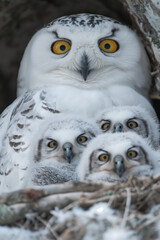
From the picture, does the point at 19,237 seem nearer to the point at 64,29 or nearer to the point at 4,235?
the point at 4,235

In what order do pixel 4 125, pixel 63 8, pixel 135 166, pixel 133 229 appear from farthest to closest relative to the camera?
pixel 63 8, pixel 4 125, pixel 135 166, pixel 133 229

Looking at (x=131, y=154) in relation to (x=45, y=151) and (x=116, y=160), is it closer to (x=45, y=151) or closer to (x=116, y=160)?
(x=116, y=160)

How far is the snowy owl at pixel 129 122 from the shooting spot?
10.8 feet

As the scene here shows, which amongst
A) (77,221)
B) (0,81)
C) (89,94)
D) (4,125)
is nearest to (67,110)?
(89,94)

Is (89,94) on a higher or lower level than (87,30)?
lower

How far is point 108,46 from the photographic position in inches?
147

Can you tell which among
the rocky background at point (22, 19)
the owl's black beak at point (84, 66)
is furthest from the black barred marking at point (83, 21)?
the rocky background at point (22, 19)

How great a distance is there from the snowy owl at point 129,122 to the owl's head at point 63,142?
0.48ft

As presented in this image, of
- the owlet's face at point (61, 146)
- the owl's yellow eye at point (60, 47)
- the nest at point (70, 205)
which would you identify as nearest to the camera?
the nest at point (70, 205)

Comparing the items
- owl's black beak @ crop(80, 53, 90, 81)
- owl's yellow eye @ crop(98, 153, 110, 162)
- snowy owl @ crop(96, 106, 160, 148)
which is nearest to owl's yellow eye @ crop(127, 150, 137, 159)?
owl's yellow eye @ crop(98, 153, 110, 162)

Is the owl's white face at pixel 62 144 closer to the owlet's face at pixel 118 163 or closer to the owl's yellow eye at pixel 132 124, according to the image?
the owlet's face at pixel 118 163

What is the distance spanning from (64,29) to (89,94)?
550 mm

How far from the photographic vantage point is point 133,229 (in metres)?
2.16

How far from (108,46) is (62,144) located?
3.45 feet
